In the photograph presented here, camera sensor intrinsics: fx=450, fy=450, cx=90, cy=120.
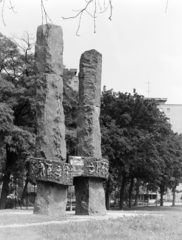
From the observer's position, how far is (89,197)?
18.2 meters

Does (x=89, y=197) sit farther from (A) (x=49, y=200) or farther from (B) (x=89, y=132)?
(B) (x=89, y=132)

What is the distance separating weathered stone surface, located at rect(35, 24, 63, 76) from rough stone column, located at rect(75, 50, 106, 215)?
171 centimetres

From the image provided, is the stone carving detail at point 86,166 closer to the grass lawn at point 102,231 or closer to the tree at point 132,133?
the grass lawn at point 102,231

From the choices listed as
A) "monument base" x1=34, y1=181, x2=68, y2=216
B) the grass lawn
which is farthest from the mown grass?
"monument base" x1=34, y1=181, x2=68, y2=216

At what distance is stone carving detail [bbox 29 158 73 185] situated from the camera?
1650 centimetres

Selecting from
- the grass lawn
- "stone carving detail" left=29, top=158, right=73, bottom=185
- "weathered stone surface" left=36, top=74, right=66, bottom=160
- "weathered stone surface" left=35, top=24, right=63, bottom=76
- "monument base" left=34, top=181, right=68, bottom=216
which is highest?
"weathered stone surface" left=35, top=24, right=63, bottom=76

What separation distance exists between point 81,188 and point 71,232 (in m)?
A: 6.87

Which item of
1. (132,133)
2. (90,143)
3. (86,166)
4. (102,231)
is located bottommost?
(102,231)

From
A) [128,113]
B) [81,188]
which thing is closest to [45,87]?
[81,188]

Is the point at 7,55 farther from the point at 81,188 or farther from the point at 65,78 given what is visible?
the point at 81,188

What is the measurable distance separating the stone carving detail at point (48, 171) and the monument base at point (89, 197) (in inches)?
65.6

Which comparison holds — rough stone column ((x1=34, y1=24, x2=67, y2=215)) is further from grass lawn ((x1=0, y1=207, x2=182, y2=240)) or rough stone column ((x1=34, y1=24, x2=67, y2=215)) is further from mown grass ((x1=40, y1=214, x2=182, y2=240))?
mown grass ((x1=40, y1=214, x2=182, y2=240))

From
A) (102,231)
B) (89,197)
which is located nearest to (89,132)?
(89,197)

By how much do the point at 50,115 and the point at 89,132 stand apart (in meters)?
2.21
